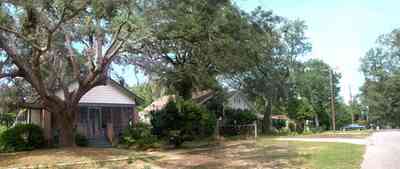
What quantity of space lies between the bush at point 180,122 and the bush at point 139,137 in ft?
2.56

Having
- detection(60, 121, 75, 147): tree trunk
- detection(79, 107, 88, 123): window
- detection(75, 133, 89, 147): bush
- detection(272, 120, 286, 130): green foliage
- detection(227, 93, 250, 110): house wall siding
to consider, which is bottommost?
detection(272, 120, 286, 130): green foliage

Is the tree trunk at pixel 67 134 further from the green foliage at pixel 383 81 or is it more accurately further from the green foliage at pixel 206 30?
the green foliage at pixel 383 81

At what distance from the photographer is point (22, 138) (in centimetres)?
1906

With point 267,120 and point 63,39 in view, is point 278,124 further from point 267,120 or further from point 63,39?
point 63,39

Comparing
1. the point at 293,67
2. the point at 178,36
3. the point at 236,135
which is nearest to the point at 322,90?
the point at 293,67

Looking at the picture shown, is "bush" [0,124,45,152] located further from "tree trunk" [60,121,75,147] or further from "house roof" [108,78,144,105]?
"house roof" [108,78,144,105]

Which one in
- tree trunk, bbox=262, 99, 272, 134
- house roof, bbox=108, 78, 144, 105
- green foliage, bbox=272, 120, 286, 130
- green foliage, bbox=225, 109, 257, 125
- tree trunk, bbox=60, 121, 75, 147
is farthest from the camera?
green foliage, bbox=272, 120, 286, 130

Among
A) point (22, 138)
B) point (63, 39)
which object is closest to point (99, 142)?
point (22, 138)

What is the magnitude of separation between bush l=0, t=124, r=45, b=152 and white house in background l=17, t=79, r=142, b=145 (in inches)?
53.6

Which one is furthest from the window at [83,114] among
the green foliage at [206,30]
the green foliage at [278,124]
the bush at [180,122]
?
the green foliage at [278,124]

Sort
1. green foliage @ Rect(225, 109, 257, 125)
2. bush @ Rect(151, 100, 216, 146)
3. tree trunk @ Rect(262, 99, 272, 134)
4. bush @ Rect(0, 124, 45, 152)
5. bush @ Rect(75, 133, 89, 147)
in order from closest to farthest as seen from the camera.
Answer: bush @ Rect(0, 124, 45, 152)
bush @ Rect(75, 133, 89, 147)
bush @ Rect(151, 100, 216, 146)
green foliage @ Rect(225, 109, 257, 125)
tree trunk @ Rect(262, 99, 272, 134)

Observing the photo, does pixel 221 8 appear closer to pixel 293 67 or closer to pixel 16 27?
pixel 16 27

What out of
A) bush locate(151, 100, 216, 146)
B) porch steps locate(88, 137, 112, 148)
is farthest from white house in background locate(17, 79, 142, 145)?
bush locate(151, 100, 216, 146)

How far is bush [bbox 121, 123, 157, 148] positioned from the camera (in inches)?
772
